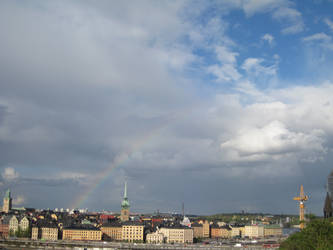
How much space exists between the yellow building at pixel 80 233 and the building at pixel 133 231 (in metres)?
11.6

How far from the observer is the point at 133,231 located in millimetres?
194000

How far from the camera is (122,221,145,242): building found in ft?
630

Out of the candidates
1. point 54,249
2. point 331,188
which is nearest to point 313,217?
point 54,249

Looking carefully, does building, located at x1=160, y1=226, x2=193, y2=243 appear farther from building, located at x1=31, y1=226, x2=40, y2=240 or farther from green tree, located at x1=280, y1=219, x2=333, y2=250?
green tree, located at x1=280, y1=219, x2=333, y2=250

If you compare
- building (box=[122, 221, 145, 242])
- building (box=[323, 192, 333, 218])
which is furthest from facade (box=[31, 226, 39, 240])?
building (box=[323, 192, 333, 218])

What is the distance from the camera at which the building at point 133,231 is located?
630 feet

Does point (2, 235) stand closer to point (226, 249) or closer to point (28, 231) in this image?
point (28, 231)

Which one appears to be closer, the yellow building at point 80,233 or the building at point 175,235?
the yellow building at point 80,233

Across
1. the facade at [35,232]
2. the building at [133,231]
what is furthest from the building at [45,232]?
the building at [133,231]

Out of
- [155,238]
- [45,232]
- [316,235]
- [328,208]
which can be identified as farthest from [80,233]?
[316,235]

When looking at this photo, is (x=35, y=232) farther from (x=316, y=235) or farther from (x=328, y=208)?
(x=316, y=235)

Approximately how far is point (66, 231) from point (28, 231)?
57.7 ft

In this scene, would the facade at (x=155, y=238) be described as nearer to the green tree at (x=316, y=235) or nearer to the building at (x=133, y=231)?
the building at (x=133, y=231)

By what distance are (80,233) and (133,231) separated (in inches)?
951
